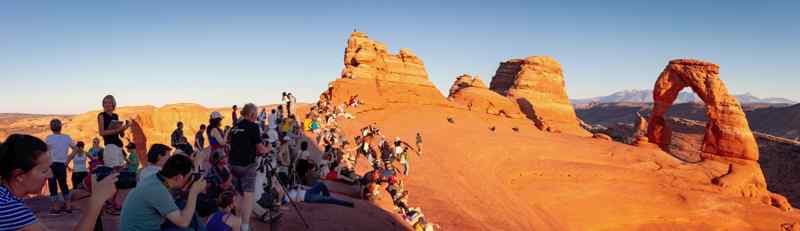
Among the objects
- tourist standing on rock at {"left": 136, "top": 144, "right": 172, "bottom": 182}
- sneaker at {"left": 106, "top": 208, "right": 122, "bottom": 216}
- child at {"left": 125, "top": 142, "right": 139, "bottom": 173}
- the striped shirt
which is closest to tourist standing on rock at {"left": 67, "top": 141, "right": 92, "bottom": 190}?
child at {"left": 125, "top": 142, "right": 139, "bottom": 173}

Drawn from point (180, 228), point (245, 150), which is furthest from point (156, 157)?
point (180, 228)

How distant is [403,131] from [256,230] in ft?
56.4

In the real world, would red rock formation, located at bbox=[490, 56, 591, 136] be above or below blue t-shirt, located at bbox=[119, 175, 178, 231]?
above

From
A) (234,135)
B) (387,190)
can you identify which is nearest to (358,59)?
(387,190)

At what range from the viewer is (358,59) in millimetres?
28312

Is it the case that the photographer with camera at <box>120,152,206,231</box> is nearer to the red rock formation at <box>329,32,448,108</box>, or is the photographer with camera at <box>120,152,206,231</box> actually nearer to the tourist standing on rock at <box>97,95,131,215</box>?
the tourist standing on rock at <box>97,95,131,215</box>

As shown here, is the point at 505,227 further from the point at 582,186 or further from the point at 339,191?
the point at 582,186

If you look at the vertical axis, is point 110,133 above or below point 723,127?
above

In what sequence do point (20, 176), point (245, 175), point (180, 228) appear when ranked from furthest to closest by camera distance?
1. point (245, 175)
2. point (180, 228)
3. point (20, 176)

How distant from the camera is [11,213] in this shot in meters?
2.18

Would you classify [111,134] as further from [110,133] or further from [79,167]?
[79,167]

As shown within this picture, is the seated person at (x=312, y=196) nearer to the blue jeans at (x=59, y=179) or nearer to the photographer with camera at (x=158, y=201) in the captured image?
the photographer with camera at (x=158, y=201)

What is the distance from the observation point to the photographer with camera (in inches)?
134

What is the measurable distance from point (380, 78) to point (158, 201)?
2591cm
